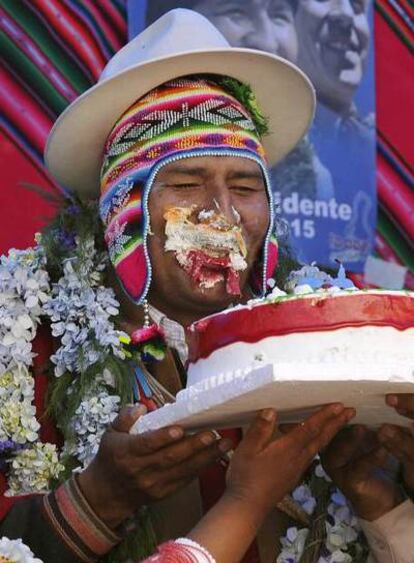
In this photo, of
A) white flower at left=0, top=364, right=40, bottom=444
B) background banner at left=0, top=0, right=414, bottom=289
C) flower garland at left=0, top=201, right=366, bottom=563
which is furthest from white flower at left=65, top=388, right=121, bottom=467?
background banner at left=0, top=0, right=414, bottom=289

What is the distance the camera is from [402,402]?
7.02 ft

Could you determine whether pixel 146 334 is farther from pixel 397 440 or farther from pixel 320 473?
pixel 397 440

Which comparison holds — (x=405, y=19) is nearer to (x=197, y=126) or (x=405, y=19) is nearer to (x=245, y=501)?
(x=197, y=126)

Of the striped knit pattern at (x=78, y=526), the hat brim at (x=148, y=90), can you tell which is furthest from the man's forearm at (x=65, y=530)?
the hat brim at (x=148, y=90)

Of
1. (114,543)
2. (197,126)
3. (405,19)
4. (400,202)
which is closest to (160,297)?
(197,126)

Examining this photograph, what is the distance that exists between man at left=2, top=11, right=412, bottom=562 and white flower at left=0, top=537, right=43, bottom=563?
0.13 metres

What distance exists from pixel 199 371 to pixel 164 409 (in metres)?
0.10

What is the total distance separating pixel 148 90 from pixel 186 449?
1.10m

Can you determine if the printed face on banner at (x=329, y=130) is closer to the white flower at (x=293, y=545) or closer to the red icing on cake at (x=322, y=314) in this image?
the white flower at (x=293, y=545)

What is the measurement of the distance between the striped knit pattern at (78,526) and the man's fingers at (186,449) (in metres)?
0.25

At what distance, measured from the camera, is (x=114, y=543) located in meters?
2.55

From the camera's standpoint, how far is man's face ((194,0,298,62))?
A: 4266mm

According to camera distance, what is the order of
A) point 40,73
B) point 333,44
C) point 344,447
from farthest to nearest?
1. point 333,44
2. point 40,73
3. point 344,447

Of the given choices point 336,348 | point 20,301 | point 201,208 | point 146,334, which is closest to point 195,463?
point 336,348
